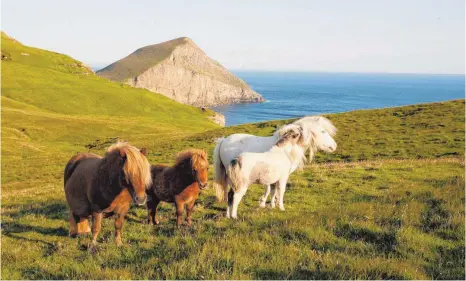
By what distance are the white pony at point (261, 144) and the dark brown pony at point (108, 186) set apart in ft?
12.4

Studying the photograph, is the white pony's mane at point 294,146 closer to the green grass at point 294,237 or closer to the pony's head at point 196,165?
the green grass at point 294,237

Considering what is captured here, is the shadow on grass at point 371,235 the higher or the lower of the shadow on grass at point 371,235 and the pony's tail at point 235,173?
the lower

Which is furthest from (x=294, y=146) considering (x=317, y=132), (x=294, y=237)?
(x=294, y=237)

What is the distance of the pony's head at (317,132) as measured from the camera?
37.1 feet

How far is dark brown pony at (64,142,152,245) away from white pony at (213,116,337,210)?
3.79m

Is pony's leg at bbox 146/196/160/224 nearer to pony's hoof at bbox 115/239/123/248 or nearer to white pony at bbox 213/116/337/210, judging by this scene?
white pony at bbox 213/116/337/210

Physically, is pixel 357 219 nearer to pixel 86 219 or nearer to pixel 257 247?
pixel 257 247

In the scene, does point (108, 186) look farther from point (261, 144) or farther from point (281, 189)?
point (261, 144)

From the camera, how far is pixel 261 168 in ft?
31.2

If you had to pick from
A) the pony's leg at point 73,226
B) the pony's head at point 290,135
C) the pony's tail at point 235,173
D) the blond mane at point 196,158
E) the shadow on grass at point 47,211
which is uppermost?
the pony's head at point 290,135

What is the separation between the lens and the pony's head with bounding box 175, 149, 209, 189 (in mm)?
8555

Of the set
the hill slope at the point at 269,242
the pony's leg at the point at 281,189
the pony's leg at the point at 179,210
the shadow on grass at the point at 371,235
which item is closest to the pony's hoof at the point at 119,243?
the hill slope at the point at 269,242

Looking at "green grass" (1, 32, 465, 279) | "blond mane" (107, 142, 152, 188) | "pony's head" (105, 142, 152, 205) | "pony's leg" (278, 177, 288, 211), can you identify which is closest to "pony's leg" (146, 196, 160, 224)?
"green grass" (1, 32, 465, 279)

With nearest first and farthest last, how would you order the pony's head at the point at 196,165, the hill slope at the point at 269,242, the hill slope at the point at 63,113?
the hill slope at the point at 269,242
the pony's head at the point at 196,165
the hill slope at the point at 63,113
